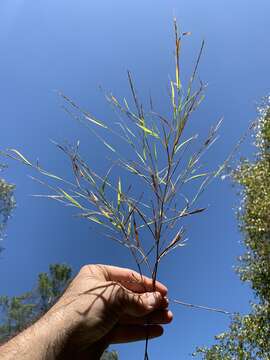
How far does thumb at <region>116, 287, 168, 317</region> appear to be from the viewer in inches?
96.7

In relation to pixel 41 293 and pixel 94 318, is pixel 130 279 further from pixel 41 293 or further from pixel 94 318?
pixel 41 293

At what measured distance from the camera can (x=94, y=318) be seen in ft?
7.69

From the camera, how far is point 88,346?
7.57ft

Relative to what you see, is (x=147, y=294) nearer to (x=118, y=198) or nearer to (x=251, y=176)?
(x=118, y=198)

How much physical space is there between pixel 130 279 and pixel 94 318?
22.7 inches

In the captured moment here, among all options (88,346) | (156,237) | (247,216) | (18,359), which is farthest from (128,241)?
(247,216)

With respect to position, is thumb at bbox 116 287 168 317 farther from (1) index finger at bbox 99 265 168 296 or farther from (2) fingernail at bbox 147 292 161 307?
(1) index finger at bbox 99 265 168 296

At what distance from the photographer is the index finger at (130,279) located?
2762 millimetres

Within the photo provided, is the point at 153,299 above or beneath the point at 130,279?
beneath

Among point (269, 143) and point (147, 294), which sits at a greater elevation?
point (269, 143)

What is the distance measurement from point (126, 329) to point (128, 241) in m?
0.81

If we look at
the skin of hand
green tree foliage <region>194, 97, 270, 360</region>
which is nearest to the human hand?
the skin of hand

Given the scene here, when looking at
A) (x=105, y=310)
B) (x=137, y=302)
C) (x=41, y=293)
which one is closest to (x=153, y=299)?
(x=137, y=302)

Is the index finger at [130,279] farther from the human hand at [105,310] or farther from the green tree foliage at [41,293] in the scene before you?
the green tree foliage at [41,293]
